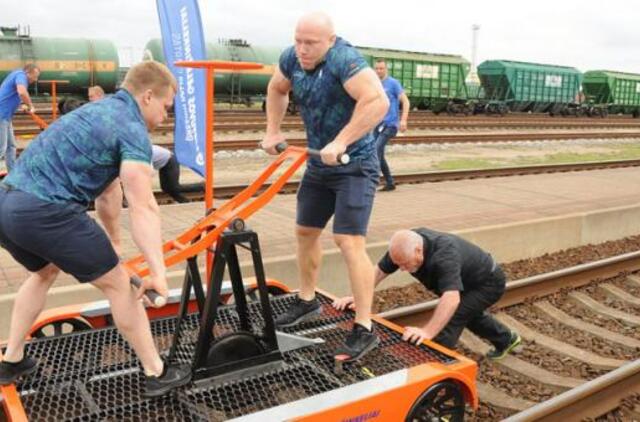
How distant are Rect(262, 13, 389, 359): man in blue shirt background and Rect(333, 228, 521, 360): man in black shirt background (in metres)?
0.39

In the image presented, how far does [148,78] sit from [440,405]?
242cm

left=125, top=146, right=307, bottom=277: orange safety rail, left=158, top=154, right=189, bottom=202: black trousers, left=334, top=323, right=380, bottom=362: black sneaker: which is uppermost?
left=125, top=146, right=307, bottom=277: orange safety rail

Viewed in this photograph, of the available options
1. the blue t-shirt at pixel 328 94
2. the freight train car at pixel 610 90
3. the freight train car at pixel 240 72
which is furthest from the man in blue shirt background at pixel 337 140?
the freight train car at pixel 610 90

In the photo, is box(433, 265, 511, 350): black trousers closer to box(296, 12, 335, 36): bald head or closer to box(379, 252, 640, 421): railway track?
box(379, 252, 640, 421): railway track

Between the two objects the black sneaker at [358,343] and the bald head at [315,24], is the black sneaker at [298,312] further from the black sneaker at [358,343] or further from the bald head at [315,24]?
the bald head at [315,24]

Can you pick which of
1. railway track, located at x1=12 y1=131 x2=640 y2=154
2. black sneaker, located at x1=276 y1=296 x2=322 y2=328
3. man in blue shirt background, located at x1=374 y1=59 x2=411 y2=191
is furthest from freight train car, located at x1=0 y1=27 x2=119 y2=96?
black sneaker, located at x1=276 y1=296 x2=322 y2=328

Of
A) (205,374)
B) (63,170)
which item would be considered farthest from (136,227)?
(205,374)

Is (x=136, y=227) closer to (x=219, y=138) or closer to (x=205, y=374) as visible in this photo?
(x=205, y=374)

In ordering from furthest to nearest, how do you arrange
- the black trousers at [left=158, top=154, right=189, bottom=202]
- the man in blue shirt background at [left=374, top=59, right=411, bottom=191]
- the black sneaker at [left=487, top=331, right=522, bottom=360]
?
the man in blue shirt background at [left=374, top=59, right=411, bottom=191] < the black trousers at [left=158, top=154, right=189, bottom=202] < the black sneaker at [left=487, top=331, right=522, bottom=360]

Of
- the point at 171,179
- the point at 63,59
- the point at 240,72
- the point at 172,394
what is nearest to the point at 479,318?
the point at 172,394

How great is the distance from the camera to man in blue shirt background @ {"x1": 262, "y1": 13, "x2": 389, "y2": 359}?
388 cm

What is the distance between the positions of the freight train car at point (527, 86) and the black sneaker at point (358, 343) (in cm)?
3602

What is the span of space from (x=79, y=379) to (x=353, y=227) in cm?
183

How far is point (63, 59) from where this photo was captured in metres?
25.7
